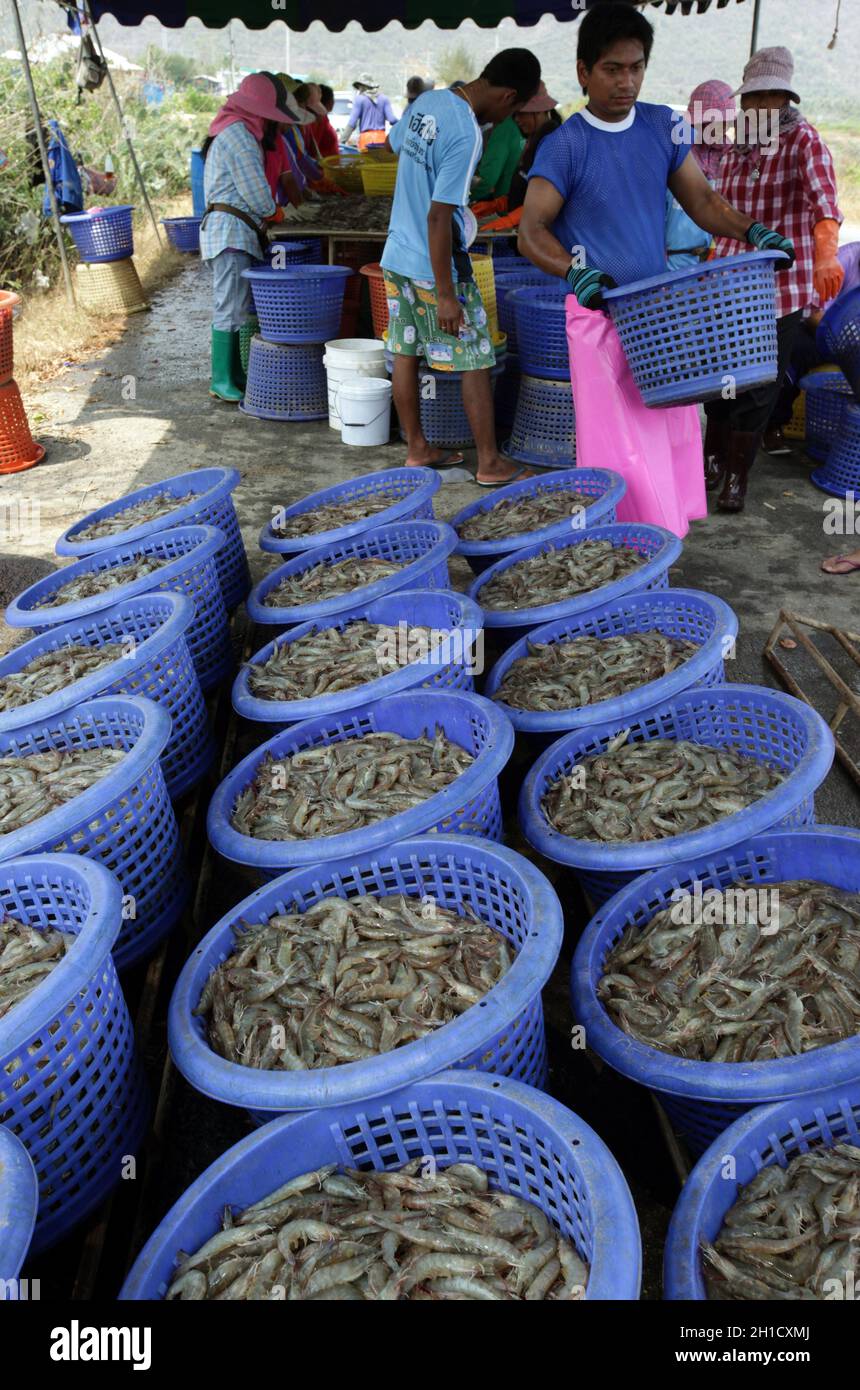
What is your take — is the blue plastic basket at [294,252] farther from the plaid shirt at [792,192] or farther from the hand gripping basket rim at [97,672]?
the hand gripping basket rim at [97,672]

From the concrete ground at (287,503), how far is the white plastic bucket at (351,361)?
441mm

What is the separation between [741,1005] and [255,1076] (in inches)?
43.4

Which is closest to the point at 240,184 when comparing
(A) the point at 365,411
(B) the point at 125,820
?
(A) the point at 365,411

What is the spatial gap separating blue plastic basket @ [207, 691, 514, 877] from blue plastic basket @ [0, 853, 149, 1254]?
1.52 feet

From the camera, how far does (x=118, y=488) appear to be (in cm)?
691

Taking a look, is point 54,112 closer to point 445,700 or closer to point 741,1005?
point 445,700

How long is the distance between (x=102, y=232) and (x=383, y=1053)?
11.9 m

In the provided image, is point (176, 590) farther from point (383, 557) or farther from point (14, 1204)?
point (14, 1204)

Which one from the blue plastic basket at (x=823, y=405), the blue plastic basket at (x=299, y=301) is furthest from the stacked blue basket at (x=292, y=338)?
the blue plastic basket at (x=823, y=405)

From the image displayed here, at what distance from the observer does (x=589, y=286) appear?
3883 mm

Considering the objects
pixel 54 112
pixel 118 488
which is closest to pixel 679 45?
pixel 54 112

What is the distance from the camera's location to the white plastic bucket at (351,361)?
736 centimetres

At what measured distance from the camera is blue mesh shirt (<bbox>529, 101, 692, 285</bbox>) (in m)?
4.20
